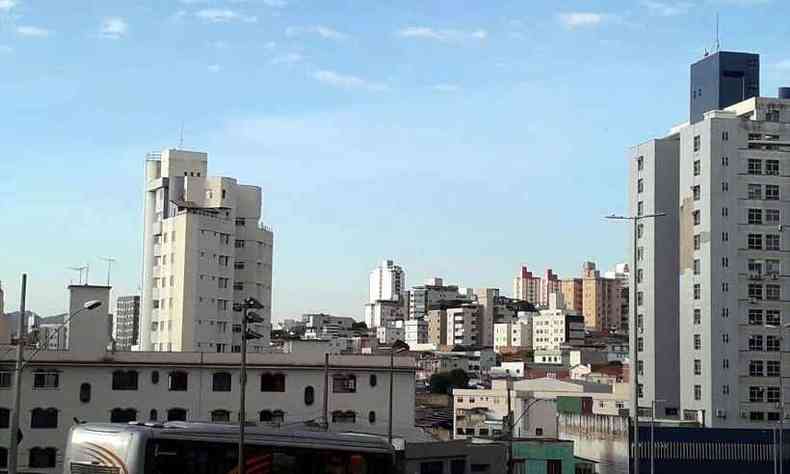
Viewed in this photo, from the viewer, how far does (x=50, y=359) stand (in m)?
64.2

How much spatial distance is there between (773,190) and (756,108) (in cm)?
664

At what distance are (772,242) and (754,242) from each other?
152cm

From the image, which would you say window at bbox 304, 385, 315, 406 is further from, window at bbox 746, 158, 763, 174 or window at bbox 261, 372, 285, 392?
window at bbox 746, 158, 763, 174

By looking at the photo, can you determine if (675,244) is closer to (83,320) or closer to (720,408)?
(720,408)

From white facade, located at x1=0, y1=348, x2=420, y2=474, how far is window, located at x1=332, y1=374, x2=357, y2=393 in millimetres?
56

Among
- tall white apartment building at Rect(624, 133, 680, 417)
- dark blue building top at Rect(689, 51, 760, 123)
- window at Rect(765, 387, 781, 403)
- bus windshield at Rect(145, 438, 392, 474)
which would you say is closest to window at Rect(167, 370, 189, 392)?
bus windshield at Rect(145, 438, 392, 474)

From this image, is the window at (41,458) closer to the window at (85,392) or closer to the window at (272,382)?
the window at (85,392)

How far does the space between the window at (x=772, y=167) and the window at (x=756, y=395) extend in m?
16.6

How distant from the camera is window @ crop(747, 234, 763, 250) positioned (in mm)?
93312

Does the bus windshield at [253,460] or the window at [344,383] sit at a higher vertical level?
the window at [344,383]

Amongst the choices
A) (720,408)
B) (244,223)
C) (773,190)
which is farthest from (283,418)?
(244,223)

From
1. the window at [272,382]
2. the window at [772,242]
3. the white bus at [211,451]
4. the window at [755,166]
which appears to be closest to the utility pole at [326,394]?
the window at [272,382]

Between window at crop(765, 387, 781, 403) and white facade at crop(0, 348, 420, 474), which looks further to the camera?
window at crop(765, 387, 781, 403)

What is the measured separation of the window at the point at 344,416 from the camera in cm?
6712
